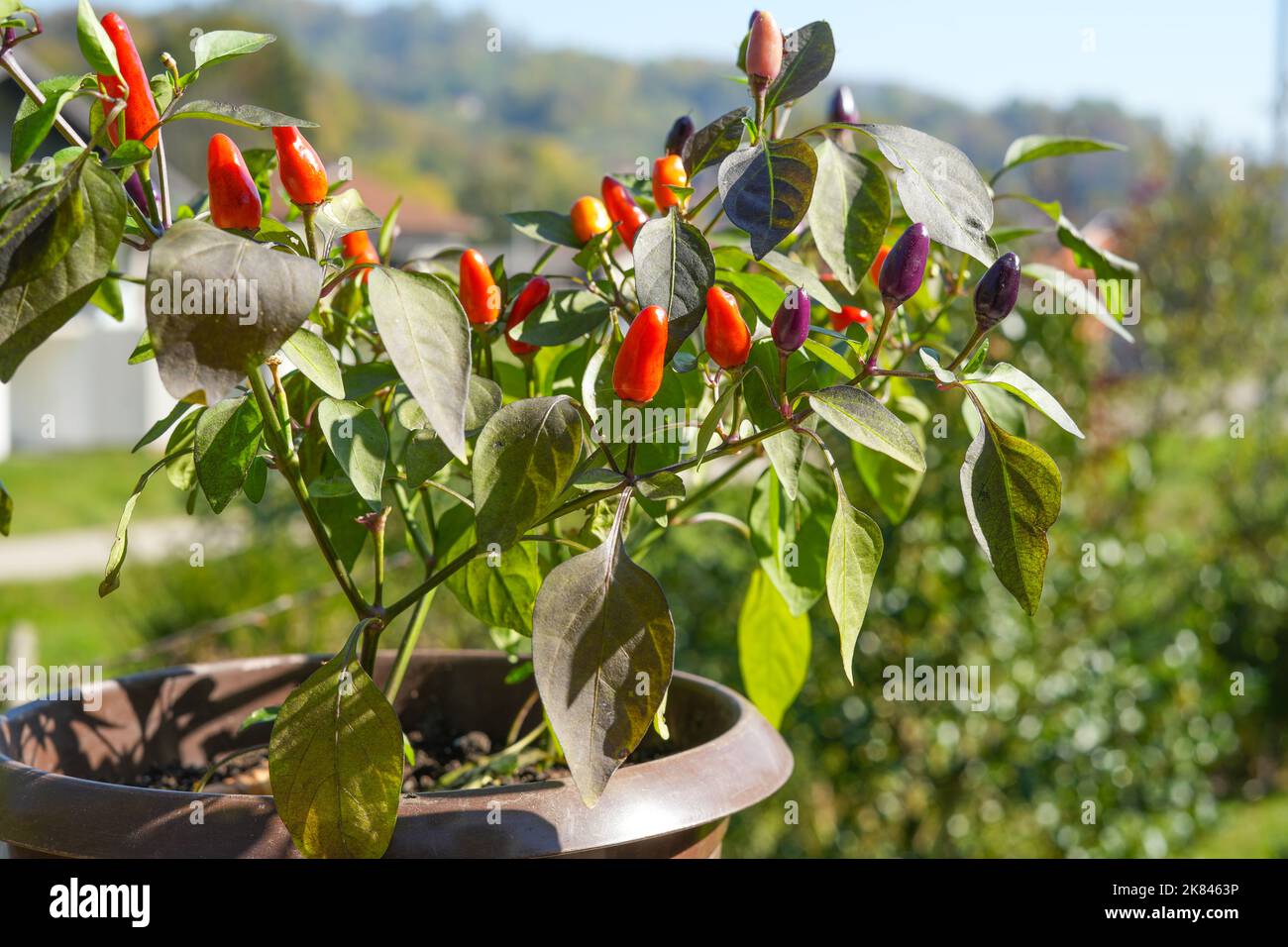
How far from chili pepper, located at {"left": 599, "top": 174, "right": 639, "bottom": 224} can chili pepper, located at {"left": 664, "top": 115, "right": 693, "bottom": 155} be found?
8 cm

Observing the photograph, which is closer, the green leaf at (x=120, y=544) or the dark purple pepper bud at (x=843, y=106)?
the green leaf at (x=120, y=544)

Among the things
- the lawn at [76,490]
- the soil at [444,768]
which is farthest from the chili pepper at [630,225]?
the lawn at [76,490]

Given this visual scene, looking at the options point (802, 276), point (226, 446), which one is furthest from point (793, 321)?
point (226, 446)

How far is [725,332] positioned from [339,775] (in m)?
0.34

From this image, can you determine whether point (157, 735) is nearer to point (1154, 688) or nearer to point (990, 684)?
point (990, 684)

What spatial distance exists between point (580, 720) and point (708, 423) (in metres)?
0.19

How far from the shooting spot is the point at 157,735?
109 cm

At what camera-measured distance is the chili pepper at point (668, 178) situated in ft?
2.74

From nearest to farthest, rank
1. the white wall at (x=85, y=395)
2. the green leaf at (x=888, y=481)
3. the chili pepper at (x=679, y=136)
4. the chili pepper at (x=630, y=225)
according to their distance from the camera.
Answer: the chili pepper at (x=630, y=225), the chili pepper at (x=679, y=136), the green leaf at (x=888, y=481), the white wall at (x=85, y=395)

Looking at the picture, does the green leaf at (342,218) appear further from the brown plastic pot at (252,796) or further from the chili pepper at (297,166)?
the brown plastic pot at (252,796)

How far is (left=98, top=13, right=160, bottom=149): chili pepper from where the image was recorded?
2.34 ft

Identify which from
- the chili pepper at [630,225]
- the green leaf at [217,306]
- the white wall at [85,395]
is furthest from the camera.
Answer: the white wall at [85,395]

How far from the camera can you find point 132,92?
72 centimetres

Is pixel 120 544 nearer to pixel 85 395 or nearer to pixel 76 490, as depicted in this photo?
pixel 76 490
